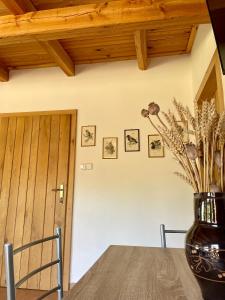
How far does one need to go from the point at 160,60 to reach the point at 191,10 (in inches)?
49.9

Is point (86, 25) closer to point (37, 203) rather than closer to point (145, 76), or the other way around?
point (145, 76)

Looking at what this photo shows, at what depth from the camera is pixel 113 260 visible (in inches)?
43.8

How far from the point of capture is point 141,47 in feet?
8.10

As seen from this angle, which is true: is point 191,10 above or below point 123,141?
above

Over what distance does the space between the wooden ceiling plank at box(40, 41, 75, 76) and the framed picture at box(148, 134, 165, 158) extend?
1231mm

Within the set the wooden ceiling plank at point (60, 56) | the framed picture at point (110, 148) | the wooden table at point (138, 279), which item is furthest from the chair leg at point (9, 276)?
the wooden ceiling plank at point (60, 56)

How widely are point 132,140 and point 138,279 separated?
1961mm

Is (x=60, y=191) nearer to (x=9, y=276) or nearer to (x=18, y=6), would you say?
(x=18, y=6)

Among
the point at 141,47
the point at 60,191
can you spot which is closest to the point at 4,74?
the point at 60,191

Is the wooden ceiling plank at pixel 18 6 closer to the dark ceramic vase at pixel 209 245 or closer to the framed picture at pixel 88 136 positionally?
the framed picture at pixel 88 136

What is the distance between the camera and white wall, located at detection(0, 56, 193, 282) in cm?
259

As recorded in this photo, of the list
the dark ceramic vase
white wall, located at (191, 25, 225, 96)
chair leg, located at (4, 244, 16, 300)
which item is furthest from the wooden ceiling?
chair leg, located at (4, 244, 16, 300)

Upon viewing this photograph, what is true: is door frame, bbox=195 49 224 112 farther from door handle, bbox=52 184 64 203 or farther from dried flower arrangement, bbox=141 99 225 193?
door handle, bbox=52 184 64 203

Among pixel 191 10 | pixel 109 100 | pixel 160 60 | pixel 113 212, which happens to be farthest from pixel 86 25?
pixel 113 212
